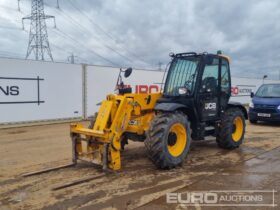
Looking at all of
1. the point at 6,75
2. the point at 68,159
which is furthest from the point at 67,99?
the point at 68,159

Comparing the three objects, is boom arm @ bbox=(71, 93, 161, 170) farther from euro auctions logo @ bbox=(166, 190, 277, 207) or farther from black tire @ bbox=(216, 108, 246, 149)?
black tire @ bbox=(216, 108, 246, 149)

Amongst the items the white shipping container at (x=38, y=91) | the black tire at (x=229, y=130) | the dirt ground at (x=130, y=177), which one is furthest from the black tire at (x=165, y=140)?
the white shipping container at (x=38, y=91)

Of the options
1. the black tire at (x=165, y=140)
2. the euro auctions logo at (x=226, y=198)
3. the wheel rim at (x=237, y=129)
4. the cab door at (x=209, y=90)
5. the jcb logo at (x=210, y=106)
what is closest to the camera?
the euro auctions logo at (x=226, y=198)

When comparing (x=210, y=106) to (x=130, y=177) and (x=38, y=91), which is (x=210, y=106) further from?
(x=38, y=91)

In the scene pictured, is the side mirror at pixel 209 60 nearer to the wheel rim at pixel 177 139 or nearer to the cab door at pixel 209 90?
the cab door at pixel 209 90

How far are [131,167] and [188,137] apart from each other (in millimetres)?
1279

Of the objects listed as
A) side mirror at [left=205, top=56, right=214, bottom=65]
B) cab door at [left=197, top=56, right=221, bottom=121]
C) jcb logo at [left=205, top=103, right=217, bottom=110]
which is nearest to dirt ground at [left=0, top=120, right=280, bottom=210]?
cab door at [left=197, top=56, right=221, bottom=121]

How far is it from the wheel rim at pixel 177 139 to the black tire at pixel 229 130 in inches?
71.8

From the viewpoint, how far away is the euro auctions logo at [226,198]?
441 centimetres

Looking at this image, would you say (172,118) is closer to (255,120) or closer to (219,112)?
(219,112)

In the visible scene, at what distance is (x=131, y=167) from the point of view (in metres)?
6.21

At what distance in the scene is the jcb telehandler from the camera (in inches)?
225

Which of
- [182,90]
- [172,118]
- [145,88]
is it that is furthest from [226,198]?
[145,88]

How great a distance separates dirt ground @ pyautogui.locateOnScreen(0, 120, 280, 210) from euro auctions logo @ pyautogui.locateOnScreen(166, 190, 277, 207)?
0.11 metres
